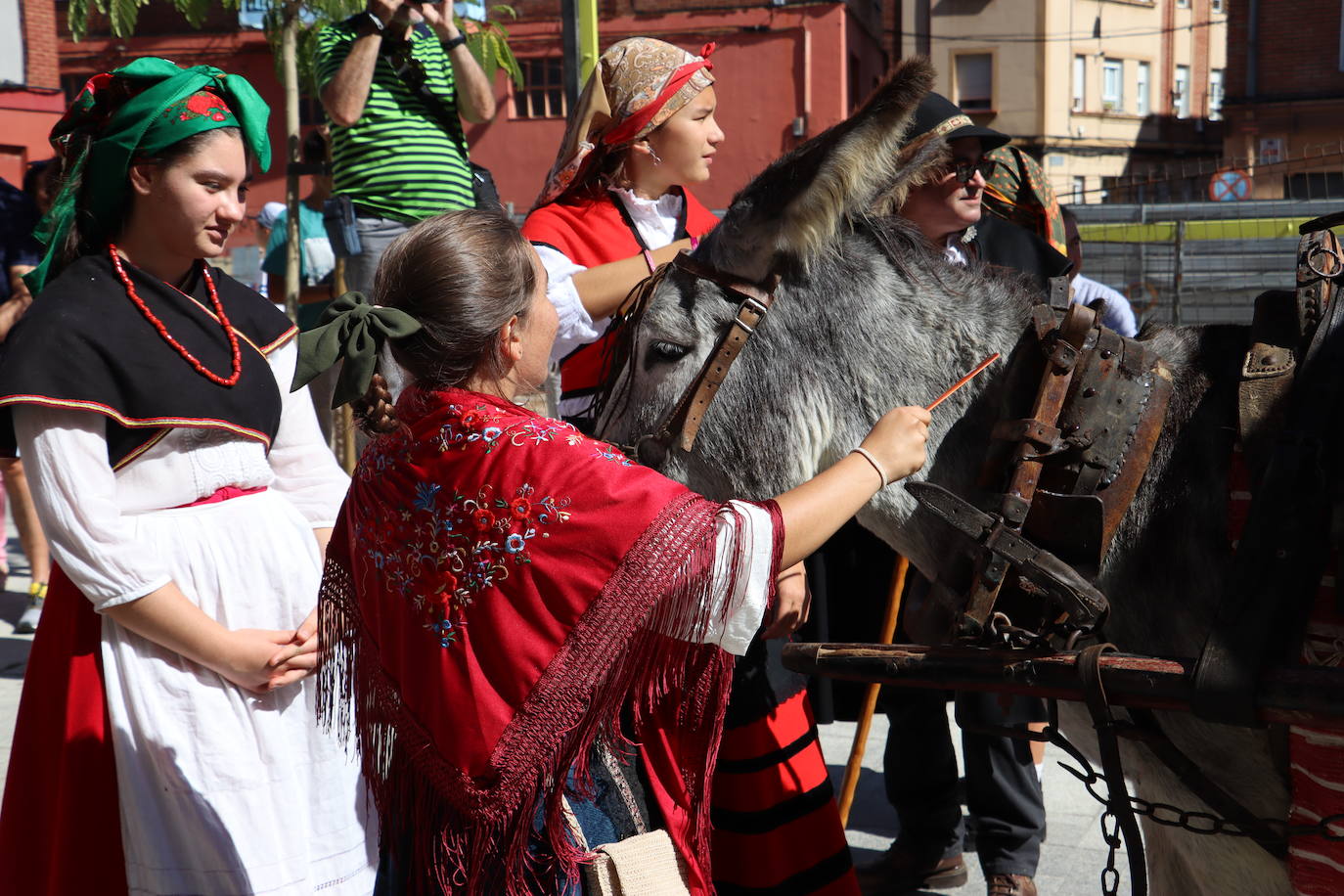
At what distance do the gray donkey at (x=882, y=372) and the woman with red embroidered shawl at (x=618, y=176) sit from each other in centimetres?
42

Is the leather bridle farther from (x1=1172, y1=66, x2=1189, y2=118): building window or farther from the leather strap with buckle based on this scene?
(x1=1172, y1=66, x2=1189, y2=118): building window

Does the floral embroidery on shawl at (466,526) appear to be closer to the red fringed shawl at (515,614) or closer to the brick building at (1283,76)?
the red fringed shawl at (515,614)

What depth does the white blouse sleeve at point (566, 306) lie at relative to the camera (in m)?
2.71

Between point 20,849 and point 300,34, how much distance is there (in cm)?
1508

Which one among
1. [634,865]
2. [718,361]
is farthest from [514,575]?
[718,361]

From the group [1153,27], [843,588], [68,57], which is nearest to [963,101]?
[1153,27]

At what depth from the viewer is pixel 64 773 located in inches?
95.3

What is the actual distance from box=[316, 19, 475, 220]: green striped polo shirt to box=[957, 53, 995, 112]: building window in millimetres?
35470

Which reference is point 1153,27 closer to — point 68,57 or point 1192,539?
point 68,57

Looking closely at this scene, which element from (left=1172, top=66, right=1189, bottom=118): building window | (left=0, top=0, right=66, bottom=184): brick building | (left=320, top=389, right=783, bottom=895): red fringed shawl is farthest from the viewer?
(left=1172, top=66, right=1189, bottom=118): building window

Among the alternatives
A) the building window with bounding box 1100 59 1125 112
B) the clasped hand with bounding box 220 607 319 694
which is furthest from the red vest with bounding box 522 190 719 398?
the building window with bounding box 1100 59 1125 112

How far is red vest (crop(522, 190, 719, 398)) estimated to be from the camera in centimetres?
290

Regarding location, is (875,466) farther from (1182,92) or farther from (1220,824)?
(1182,92)

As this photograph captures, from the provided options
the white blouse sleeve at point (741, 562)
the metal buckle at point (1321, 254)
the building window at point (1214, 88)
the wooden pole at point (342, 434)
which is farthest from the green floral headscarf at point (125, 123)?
the building window at point (1214, 88)
